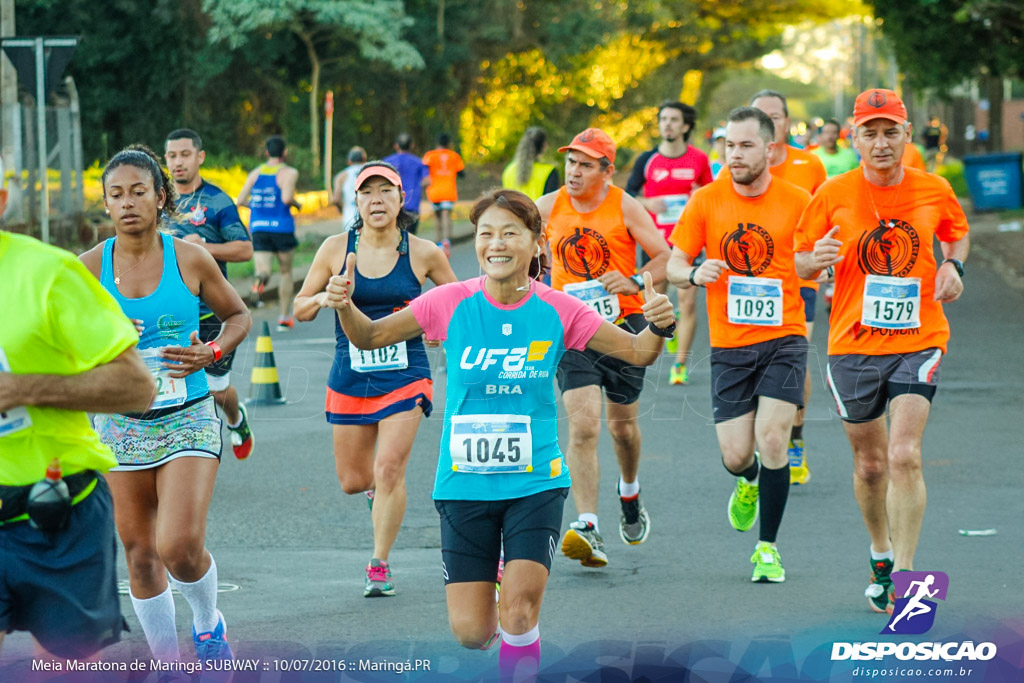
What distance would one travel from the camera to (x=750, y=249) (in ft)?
22.6

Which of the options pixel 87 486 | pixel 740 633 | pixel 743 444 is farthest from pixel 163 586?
pixel 743 444

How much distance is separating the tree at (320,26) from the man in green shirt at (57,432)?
3161 centimetres

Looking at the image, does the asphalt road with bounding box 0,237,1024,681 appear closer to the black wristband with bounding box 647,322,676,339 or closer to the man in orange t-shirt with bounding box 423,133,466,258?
the black wristband with bounding box 647,322,676,339

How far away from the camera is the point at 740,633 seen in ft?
18.4

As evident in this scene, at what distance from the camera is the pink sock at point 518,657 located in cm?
438

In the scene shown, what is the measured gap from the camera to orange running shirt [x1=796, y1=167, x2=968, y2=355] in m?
6.10

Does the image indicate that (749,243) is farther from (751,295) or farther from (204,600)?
(204,600)

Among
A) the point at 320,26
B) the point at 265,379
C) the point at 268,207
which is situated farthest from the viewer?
the point at 320,26

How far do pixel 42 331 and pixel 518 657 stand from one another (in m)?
1.80

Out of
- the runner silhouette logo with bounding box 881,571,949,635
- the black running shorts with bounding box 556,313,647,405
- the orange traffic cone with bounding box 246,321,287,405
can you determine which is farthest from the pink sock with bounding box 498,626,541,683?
the orange traffic cone with bounding box 246,321,287,405

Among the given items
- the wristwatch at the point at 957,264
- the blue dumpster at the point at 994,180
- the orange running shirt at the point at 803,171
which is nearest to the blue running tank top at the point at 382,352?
the wristwatch at the point at 957,264

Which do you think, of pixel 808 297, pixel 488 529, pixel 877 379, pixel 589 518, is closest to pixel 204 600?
pixel 488 529

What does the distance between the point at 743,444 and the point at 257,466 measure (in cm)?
374

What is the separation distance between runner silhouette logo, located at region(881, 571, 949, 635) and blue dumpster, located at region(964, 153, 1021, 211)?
25.0m
